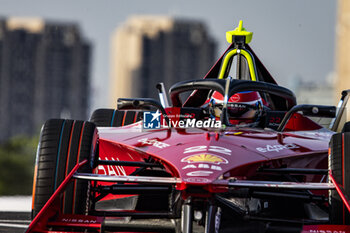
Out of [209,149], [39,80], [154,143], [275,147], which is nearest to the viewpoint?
[209,149]

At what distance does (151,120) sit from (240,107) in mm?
1034

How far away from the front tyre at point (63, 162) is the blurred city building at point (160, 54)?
14124cm

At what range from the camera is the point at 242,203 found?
562cm

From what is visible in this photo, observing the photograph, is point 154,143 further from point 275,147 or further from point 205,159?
point 275,147

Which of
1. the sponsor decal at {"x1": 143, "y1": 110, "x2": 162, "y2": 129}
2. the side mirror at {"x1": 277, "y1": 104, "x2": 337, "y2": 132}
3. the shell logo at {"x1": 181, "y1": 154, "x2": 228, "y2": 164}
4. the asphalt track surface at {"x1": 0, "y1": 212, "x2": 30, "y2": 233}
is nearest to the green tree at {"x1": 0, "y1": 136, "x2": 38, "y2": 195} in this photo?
the asphalt track surface at {"x1": 0, "y1": 212, "x2": 30, "y2": 233}

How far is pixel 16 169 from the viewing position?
71500 millimetres

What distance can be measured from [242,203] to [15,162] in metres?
69.2

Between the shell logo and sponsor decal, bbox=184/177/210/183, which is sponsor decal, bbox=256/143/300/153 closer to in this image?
the shell logo

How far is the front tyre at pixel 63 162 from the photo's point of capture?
5.41 metres

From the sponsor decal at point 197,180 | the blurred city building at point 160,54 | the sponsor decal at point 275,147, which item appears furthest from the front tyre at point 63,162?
the blurred city building at point 160,54

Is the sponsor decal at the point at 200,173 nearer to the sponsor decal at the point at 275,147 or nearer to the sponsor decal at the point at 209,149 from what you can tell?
the sponsor decal at the point at 209,149

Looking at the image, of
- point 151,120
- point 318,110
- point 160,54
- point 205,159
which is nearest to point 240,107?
point 318,110

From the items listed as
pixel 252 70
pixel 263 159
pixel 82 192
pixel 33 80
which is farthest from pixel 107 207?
pixel 33 80

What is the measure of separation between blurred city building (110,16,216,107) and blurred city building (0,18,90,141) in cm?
1486
